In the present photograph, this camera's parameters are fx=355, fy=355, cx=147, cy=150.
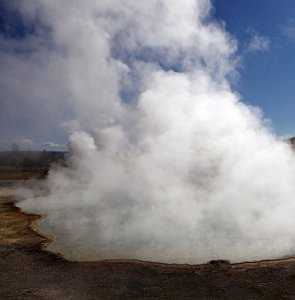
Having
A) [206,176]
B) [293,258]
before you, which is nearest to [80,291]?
[293,258]

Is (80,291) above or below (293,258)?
below

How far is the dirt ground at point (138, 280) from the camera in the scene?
363 inches

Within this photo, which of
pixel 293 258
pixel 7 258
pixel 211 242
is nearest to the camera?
pixel 293 258

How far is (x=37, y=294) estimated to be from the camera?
31.0 feet

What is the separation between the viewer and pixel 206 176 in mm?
24703

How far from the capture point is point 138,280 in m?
10.2

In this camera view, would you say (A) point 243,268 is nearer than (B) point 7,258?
Yes

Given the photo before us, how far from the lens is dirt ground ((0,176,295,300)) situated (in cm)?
923

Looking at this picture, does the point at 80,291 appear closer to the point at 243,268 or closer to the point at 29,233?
the point at 243,268

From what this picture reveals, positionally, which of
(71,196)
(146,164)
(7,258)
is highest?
(146,164)

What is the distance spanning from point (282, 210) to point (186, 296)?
9.55m

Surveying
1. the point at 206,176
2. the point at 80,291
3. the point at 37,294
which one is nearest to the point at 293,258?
the point at 80,291

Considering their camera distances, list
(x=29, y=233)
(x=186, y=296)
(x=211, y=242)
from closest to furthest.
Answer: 1. (x=186, y=296)
2. (x=211, y=242)
3. (x=29, y=233)

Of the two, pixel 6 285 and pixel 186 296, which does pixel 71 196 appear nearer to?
pixel 6 285
